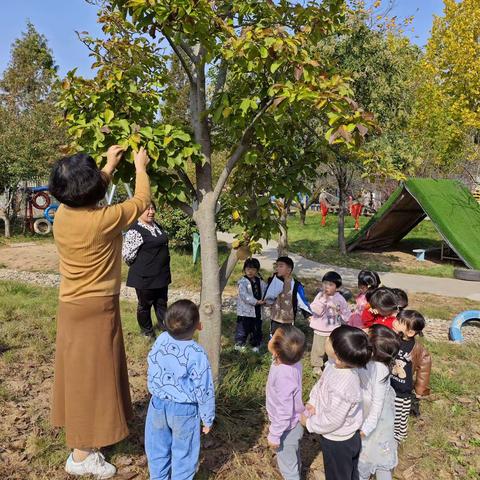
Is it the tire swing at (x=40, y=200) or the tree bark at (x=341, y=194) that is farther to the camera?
the tire swing at (x=40, y=200)

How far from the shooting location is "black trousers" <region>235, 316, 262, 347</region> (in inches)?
210

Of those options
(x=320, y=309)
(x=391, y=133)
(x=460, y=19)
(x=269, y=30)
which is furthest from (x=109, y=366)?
(x=460, y=19)

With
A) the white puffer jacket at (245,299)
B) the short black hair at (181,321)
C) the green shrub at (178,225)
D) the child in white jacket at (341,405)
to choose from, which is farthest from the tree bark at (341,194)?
the short black hair at (181,321)

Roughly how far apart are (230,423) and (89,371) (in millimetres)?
1397

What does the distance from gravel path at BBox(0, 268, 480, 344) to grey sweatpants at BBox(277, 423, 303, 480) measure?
427 cm

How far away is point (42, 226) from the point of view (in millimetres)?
15891

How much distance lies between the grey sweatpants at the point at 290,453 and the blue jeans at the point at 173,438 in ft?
1.75

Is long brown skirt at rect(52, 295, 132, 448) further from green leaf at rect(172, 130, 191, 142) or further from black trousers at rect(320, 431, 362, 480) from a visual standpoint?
black trousers at rect(320, 431, 362, 480)

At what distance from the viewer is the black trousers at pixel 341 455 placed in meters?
2.57

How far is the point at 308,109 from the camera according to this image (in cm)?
314

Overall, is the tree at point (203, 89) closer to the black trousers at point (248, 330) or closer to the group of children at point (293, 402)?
the group of children at point (293, 402)

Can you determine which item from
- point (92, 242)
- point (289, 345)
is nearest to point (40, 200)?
point (92, 242)

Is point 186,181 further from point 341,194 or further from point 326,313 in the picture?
point 341,194

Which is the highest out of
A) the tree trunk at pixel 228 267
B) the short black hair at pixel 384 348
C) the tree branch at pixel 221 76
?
the tree branch at pixel 221 76
